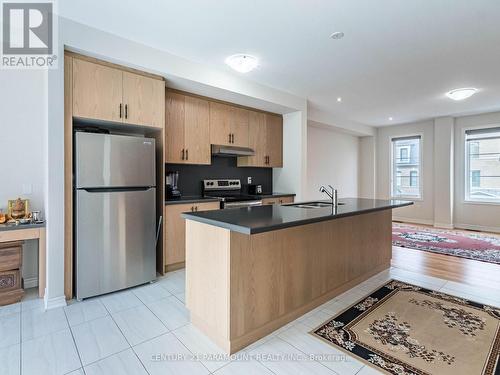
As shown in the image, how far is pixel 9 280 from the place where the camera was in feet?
8.16

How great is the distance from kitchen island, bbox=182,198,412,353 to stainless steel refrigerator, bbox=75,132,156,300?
1.03 metres

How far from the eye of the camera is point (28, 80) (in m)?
2.81

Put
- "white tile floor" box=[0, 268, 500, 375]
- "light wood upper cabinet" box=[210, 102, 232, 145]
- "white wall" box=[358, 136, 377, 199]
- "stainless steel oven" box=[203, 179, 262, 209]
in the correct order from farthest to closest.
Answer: "white wall" box=[358, 136, 377, 199] → "light wood upper cabinet" box=[210, 102, 232, 145] → "stainless steel oven" box=[203, 179, 262, 209] → "white tile floor" box=[0, 268, 500, 375]

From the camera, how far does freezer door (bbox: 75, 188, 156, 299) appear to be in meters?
2.54

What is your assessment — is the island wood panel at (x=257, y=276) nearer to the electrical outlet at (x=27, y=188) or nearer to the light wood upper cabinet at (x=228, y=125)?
the electrical outlet at (x=27, y=188)

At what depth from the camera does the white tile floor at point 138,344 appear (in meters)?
1.67

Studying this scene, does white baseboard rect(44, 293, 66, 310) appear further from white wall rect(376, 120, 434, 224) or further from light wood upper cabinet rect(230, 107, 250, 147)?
white wall rect(376, 120, 434, 224)

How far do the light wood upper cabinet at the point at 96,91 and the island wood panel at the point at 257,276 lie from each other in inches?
60.2

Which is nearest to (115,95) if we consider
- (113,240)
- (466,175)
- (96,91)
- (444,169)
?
(96,91)

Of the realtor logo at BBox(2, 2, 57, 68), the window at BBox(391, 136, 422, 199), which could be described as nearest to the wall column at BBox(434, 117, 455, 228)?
the window at BBox(391, 136, 422, 199)

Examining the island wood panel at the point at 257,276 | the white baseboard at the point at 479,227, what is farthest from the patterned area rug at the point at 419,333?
the white baseboard at the point at 479,227

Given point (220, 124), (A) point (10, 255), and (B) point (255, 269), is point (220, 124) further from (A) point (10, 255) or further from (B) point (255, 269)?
(A) point (10, 255)

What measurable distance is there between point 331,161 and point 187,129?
4448mm

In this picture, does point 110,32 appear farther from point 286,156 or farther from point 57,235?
point 286,156
